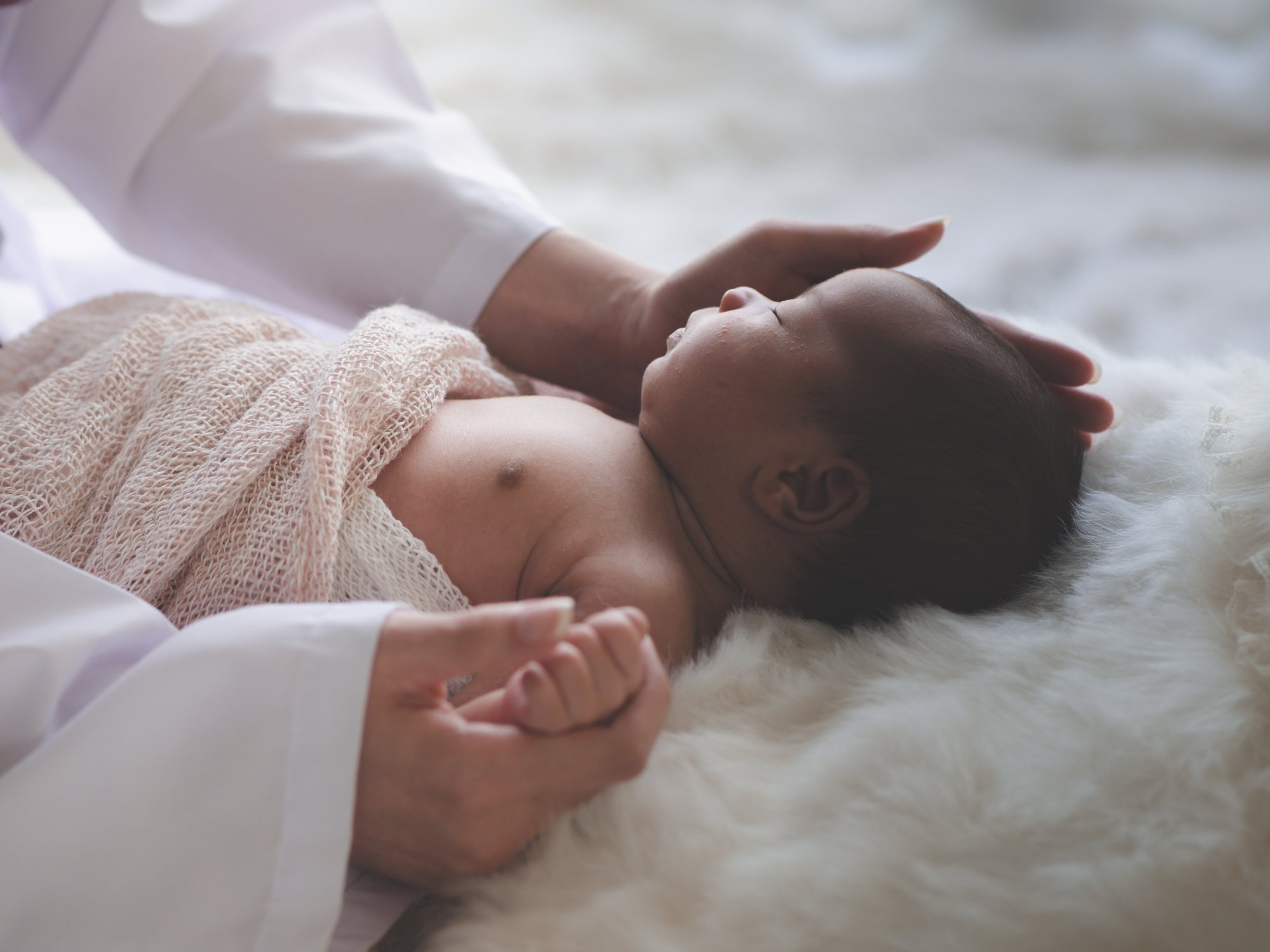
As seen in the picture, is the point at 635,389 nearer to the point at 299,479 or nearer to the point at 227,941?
the point at 299,479

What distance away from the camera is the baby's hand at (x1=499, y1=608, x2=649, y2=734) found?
53 centimetres

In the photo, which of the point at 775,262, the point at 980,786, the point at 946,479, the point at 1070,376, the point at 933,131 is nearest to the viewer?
the point at 980,786

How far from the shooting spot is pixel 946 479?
711 mm

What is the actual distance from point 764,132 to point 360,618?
1398 millimetres

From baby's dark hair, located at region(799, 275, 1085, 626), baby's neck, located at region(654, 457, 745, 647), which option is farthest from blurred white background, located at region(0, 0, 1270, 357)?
baby's neck, located at region(654, 457, 745, 647)

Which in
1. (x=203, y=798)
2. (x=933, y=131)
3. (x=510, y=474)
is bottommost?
(x=203, y=798)

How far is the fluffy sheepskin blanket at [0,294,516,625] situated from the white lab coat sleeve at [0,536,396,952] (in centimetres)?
12

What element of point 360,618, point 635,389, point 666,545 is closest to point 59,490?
point 360,618

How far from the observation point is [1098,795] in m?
0.48

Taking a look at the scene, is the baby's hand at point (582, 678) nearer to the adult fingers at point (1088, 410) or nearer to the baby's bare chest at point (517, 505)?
the baby's bare chest at point (517, 505)

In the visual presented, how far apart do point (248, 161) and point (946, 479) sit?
80cm

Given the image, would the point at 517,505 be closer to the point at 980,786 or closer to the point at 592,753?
the point at 592,753

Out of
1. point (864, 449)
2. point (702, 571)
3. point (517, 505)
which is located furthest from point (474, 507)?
point (864, 449)

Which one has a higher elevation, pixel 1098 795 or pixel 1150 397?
pixel 1150 397
